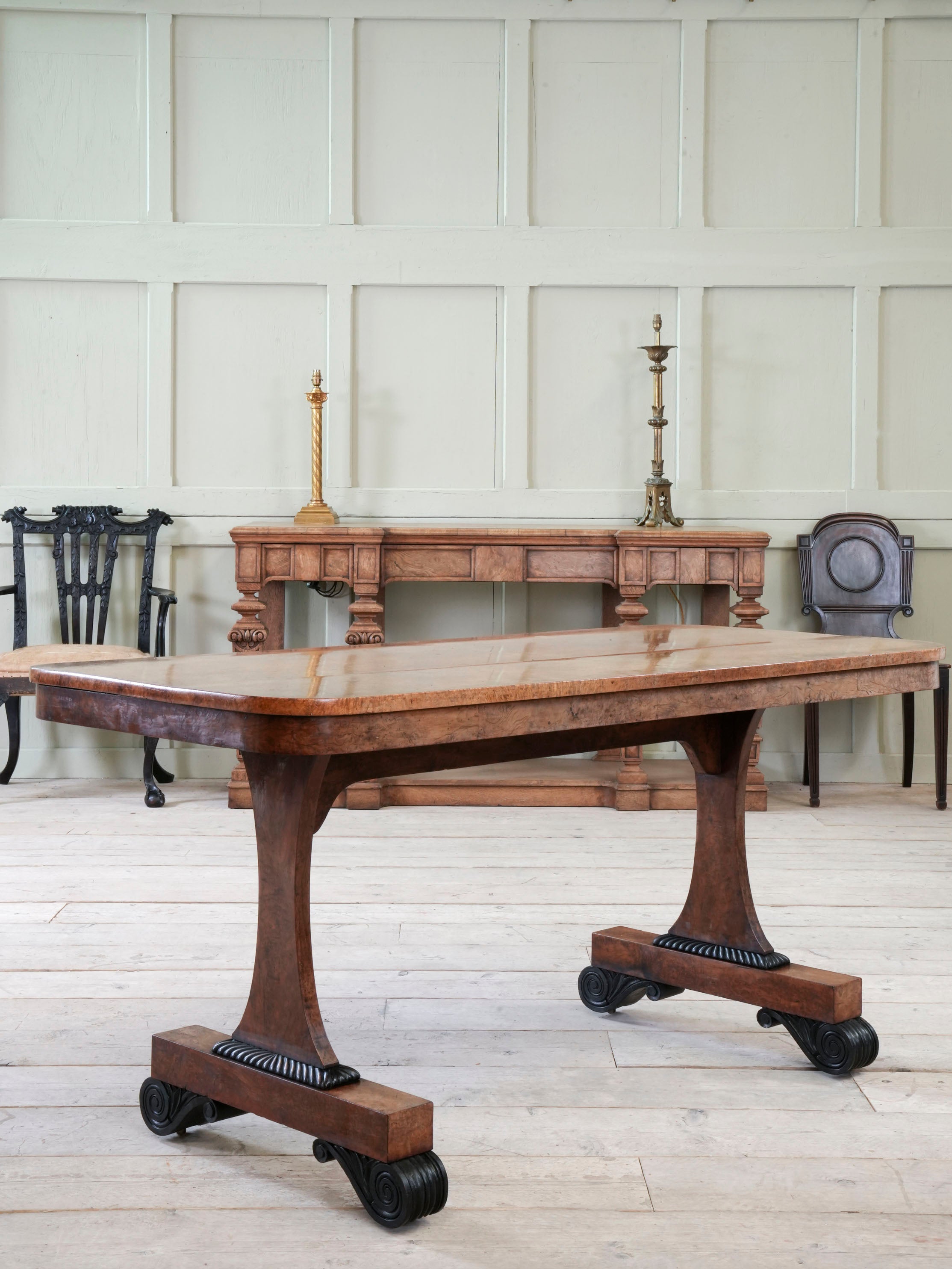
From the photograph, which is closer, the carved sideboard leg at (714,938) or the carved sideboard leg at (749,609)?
the carved sideboard leg at (714,938)

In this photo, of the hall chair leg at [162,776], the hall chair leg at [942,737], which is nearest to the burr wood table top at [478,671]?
the hall chair leg at [942,737]

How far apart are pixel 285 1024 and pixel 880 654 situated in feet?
3.59

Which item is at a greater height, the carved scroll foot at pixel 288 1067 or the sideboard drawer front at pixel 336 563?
the sideboard drawer front at pixel 336 563

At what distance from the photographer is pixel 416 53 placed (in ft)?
16.1

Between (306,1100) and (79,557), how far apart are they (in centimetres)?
342

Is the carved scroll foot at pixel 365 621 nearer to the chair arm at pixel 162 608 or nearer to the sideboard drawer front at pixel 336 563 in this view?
the sideboard drawer front at pixel 336 563

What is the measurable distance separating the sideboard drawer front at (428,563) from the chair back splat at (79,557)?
0.91m

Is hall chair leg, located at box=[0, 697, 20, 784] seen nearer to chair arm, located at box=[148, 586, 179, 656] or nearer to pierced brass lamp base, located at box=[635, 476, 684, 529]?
chair arm, located at box=[148, 586, 179, 656]

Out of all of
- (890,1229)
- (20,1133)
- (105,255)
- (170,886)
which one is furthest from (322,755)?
(105,255)

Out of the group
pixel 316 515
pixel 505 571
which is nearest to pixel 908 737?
pixel 505 571

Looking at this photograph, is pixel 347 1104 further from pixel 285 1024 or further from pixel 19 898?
pixel 19 898

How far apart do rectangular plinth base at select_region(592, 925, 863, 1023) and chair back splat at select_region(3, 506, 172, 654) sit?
272 centimetres

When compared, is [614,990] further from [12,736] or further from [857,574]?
[12,736]

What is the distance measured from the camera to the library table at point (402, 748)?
5.32ft
